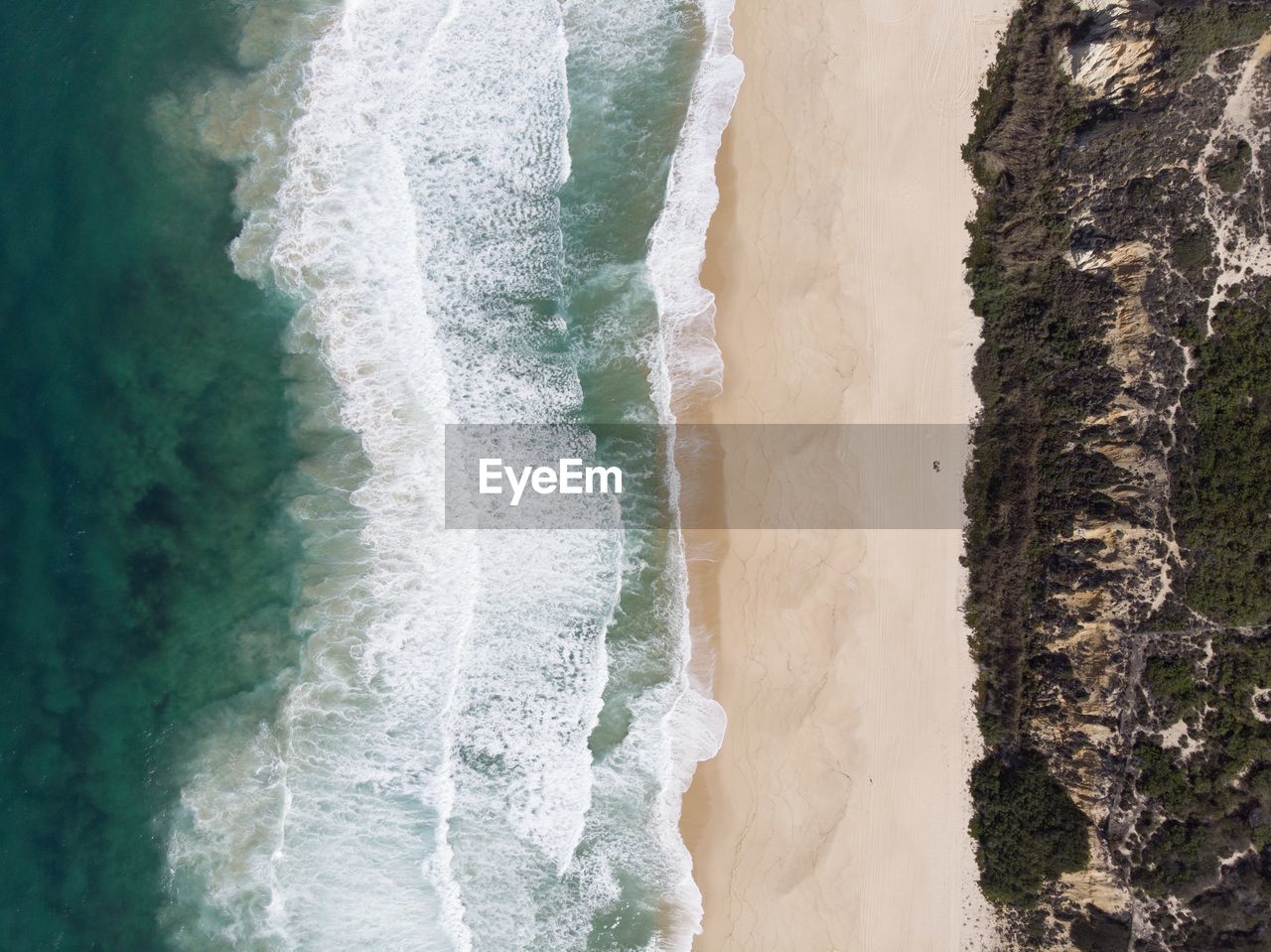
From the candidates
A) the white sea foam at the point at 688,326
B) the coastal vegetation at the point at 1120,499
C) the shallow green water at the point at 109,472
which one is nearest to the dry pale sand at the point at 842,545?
the white sea foam at the point at 688,326

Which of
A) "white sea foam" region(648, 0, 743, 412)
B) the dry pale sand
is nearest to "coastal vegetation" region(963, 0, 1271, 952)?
the dry pale sand

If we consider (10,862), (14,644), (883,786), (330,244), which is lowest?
(10,862)

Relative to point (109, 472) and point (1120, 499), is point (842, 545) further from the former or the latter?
point (109, 472)

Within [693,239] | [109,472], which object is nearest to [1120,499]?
[693,239]

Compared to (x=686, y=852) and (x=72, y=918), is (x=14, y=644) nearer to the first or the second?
(x=72, y=918)

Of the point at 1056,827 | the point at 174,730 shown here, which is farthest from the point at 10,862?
the point at 1056,827
